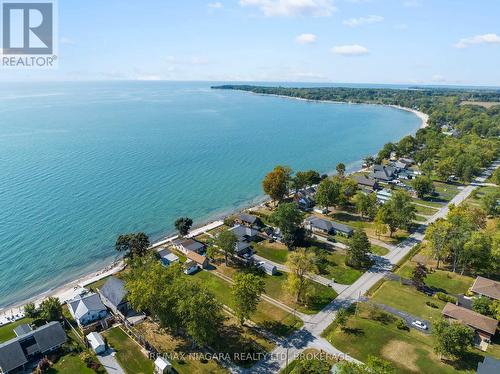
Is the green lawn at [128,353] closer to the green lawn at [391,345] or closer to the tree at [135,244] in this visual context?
the tree at [135,244]

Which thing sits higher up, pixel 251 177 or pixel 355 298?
pixel 251 177

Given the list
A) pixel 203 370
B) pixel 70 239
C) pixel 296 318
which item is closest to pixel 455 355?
pixel 296 318

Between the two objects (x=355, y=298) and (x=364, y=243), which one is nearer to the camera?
(x=355, y=298)

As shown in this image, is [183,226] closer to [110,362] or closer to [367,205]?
[110,362]

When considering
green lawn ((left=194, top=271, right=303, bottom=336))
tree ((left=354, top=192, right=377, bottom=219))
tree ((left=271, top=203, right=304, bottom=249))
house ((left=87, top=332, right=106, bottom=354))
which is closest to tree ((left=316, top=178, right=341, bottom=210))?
tree ((left=354, top=192, right=377, bottom=219))

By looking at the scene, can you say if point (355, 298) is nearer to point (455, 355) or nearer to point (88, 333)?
point (455, 355)

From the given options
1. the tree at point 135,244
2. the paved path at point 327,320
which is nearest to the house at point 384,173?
the paved path at point 327,320
